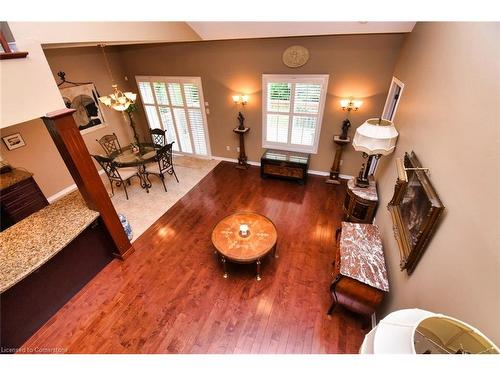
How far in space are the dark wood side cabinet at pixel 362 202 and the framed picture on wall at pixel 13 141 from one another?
20.1 feet

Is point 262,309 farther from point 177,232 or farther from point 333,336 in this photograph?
point 177,232

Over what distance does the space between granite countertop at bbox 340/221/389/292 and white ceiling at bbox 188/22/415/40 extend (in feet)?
10.5

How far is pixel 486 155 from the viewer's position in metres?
1.33

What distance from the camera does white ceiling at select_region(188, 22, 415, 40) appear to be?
12.1 ft

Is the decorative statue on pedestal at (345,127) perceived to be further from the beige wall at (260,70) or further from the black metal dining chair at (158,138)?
the black metal dining chair at (158,138)

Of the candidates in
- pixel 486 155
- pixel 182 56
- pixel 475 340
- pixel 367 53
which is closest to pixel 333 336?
pixel 475 340

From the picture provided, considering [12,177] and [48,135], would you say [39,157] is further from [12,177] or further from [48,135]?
[12,177]

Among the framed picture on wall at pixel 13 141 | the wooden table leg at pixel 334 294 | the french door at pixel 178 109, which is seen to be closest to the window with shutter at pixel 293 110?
the french door at pixel 178 109

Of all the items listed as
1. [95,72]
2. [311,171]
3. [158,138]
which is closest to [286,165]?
[311,171]

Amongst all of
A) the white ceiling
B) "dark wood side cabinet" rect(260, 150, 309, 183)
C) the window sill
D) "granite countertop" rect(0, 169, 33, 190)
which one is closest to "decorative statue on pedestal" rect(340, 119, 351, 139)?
"dark wood side cabinet" rect(260, 150, 309, 183)

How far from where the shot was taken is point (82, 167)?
275cm

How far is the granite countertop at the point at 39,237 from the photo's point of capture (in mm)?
2367

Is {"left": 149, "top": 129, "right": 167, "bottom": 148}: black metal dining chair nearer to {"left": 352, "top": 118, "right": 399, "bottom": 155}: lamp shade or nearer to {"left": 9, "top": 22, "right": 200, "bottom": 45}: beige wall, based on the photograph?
{"left": 9, "top": 22, "right": 200, "bottom": 45}: beige wall

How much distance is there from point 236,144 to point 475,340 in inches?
221
